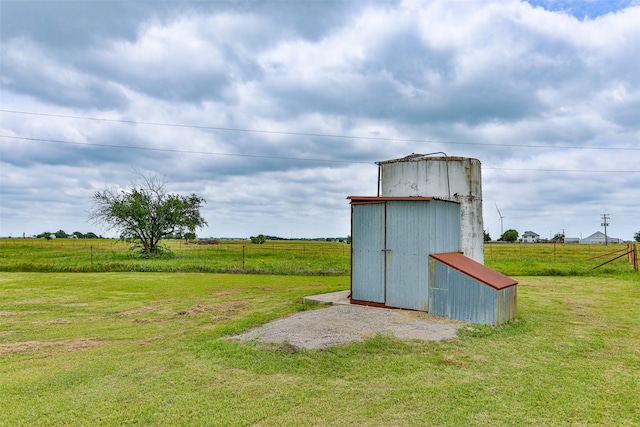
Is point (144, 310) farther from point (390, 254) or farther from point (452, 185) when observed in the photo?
point (452, 185)

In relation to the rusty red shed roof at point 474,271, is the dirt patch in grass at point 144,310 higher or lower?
lower

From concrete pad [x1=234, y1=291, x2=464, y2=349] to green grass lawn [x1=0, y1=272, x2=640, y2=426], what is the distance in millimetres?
342

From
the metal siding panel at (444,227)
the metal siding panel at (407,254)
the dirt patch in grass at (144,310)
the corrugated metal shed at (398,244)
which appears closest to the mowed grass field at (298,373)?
the dirt patch in grass at (144,310)

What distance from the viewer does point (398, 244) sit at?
9.43 m

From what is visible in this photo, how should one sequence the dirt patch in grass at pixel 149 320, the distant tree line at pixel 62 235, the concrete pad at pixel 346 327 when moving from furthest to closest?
the distant tree line at pixel 62 235 < the dirt patch in grass at pixel 149 320 < the concrete pad at pixel 346 327

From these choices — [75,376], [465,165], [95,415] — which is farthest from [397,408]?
[465,165]

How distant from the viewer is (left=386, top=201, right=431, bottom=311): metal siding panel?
29.8ft

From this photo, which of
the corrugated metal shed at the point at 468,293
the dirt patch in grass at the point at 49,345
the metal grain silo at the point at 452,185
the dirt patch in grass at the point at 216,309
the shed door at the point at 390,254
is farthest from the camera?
the metal grain silo at the point at 452,185

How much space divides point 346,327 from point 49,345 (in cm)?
532

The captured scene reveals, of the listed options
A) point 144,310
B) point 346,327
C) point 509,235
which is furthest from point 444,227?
point 509,235

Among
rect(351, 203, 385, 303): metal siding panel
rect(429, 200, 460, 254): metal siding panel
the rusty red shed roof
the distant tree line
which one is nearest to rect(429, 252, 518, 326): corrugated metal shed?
the rusty red shed roof

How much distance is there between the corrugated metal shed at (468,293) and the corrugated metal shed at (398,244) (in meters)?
0.25

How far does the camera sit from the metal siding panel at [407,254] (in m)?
9.07

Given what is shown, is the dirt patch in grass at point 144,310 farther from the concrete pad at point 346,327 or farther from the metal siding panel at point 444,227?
the metal siding panel at point 444,227
